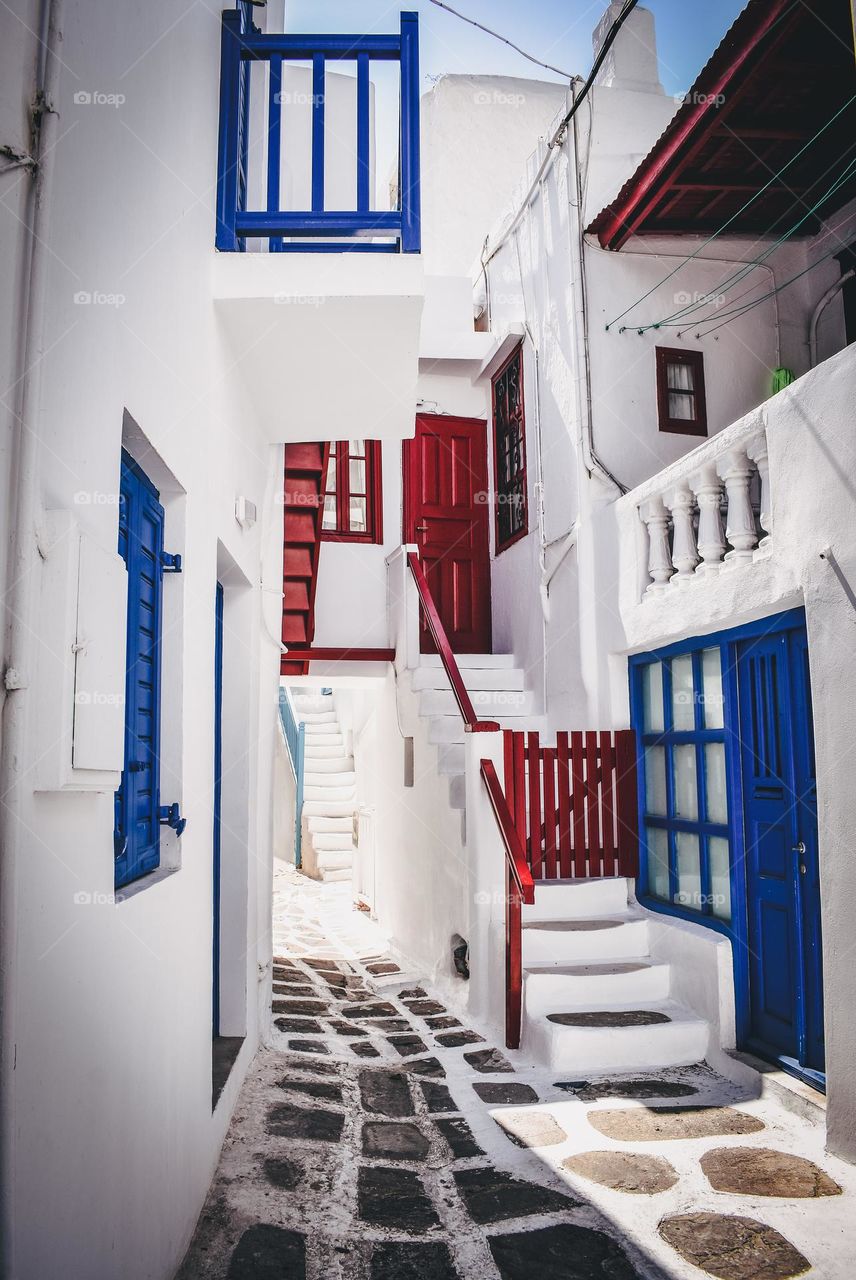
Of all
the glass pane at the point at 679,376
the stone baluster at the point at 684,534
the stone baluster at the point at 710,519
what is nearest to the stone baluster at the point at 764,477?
the stone baluster at the point at 710,519

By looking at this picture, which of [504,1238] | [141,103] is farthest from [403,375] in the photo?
[504,1238]

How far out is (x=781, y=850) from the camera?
4.95 m

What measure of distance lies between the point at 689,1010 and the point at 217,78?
576 cm

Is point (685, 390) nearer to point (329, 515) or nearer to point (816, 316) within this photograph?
point (816, 316)

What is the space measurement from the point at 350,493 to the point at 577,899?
5.96 meters

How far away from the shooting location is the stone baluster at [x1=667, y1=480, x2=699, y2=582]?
19.2ft

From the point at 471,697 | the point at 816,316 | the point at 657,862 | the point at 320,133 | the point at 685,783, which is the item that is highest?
the point at 816,316

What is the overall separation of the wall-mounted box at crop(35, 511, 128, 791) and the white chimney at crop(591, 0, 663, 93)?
9.41 metres

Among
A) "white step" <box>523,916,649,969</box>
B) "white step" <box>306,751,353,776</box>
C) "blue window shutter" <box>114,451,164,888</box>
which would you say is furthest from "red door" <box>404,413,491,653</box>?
"blue window shutter" <box>114,451,164,888</box>

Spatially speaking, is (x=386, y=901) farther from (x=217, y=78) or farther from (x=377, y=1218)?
(x=217, y=78)

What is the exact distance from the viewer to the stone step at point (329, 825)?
13.9 m

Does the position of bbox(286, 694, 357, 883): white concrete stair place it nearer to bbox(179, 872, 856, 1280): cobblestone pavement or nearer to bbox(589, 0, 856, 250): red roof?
bbox(179, 872, 856, 1280): cobblestone pavement

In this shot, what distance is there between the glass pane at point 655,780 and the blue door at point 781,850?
3.74 ft

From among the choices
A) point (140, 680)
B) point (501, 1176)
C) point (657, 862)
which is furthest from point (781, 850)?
point (140, 680)
